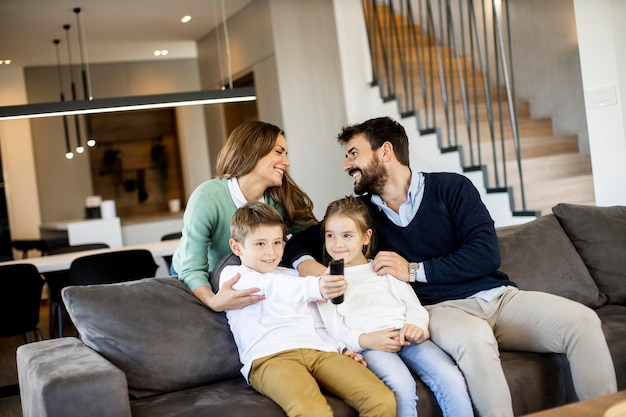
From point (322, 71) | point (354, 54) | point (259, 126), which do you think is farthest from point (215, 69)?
point (259, 126)

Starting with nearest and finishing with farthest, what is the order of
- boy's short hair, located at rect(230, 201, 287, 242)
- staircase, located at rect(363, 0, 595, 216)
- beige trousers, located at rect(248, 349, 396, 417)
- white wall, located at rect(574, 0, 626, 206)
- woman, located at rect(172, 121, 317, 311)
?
beige trousers, located at rect(248, 349, 396, 417) < boy's short hair, located at rect(230, 201, 287, 242) < woman, located at rect(172, 121, 317, 311) < white wall, located at rect(574, 0, 626, 206) < staircase, located at rect(363, 0, 595, 216)

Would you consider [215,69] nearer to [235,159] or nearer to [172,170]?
[172,170]

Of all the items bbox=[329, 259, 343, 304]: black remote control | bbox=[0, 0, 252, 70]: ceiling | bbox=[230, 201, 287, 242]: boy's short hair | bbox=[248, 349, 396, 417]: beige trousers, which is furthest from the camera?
bbox=[0, 0, 252, 70]: ceiling

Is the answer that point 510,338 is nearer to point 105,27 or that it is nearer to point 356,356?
point 356,356

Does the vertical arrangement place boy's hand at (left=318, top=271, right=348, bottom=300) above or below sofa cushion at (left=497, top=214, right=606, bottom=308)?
above

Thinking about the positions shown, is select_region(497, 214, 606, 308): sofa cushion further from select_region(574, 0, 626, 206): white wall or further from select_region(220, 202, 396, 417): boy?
select_region(574, 0, 626, 206): white wall

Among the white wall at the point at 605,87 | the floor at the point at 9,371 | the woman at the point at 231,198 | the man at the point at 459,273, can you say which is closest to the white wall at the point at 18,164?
the floor at the point at 9,371

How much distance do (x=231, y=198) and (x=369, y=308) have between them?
2.21 ft

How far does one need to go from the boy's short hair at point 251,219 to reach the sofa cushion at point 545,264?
1.06 m

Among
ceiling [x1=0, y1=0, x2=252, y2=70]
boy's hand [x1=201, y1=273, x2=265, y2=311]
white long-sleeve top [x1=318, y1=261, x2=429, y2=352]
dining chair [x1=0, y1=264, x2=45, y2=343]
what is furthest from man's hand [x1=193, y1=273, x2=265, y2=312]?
ceiling [x1=0, y1=0, x2=252, y2=70]

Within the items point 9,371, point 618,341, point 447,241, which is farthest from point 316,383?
point 9,371

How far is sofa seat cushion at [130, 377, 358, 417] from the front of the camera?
7.22 ft

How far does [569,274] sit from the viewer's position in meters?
3.12

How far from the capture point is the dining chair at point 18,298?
4.27 metres
